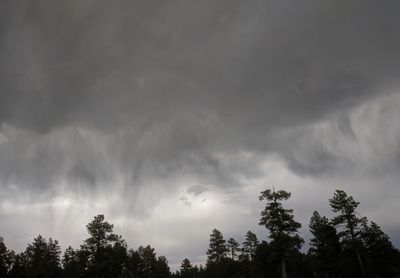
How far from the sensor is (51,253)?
110000 millimetres

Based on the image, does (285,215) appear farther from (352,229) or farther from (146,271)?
(146,271)

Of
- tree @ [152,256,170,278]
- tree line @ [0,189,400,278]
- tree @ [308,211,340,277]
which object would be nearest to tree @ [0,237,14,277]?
tree line @ [0,189,400,278]

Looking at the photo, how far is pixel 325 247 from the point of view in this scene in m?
71.6

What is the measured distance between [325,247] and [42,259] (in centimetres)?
7497

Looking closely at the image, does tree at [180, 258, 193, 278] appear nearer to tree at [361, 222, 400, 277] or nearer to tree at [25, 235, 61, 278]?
tree at [25, 235, 61, 278]

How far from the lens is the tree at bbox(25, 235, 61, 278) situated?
283 feet

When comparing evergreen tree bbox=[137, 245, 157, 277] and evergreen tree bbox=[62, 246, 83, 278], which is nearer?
evergreen tree bbox=[62, 246, 83, 278]

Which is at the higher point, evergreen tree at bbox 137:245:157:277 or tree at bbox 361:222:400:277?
evergreen tree at bbox 137:245:157:277

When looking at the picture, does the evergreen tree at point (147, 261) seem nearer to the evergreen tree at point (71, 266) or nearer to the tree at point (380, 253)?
the evergreen tree at point (71, 266)

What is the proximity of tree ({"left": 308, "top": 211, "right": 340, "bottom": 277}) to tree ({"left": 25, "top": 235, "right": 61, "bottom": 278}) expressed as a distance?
210ft

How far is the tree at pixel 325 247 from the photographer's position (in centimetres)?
7044

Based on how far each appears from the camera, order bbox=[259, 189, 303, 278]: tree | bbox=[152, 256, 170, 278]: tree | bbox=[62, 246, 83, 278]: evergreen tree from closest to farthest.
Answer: bbox=[259, 189, 303, 278]: tree → bbox=[62, 246, 83, 278]: evergreen tree → bbox=[152, 256, 170, 278]: tree

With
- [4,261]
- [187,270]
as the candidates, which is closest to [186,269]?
[187,270]

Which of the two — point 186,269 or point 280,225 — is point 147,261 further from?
point 280,225
